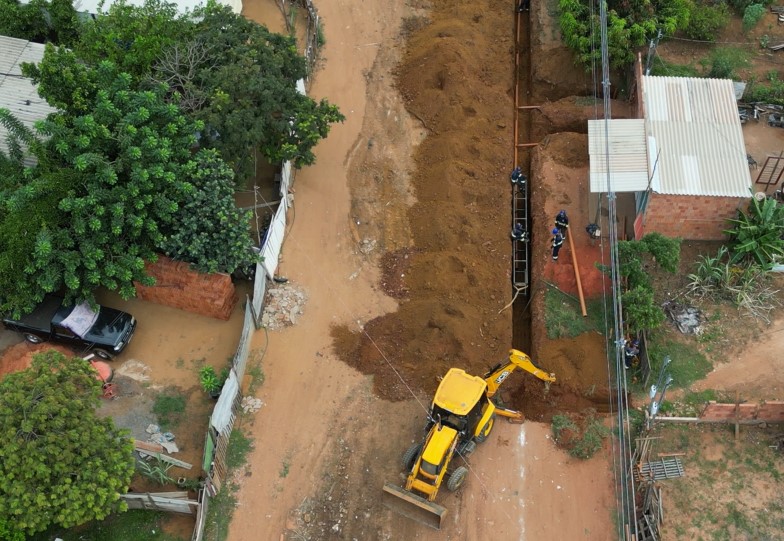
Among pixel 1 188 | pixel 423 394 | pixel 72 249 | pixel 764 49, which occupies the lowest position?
pixel 423 394

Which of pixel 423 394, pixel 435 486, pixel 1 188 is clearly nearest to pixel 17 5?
pixel 1 188

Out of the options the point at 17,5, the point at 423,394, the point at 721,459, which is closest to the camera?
the point at 721,459

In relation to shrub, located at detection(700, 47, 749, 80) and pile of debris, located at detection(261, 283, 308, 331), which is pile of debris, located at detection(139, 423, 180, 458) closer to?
pile of debris, located at detection(261, 283, 308, 331)

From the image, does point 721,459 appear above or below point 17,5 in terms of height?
below

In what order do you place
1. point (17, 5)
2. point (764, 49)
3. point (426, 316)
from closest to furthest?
1. point (426, 316)
2. point (17, 5)
3. point (764, 49)

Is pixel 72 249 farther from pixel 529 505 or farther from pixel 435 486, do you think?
pixel 529 505

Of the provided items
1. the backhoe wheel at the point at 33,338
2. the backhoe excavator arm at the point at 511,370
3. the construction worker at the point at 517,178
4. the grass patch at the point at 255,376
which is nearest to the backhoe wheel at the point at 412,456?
the backhoe excavator arm at the point at 511,370

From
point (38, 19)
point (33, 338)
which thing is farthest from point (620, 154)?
point (38, 19)

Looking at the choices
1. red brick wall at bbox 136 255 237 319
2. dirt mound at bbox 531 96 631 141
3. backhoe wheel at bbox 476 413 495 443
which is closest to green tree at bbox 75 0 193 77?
red brick wall at bbox 136 255 237 319

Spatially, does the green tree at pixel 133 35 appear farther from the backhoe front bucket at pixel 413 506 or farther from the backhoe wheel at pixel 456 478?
the backhoe wheel at pixel 456 478
